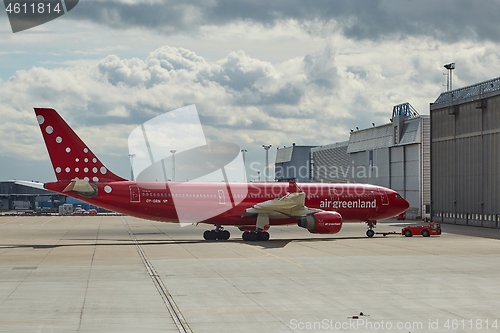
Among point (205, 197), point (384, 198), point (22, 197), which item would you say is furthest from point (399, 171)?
point (22, 197)

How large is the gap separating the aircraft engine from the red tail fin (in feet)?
44.6

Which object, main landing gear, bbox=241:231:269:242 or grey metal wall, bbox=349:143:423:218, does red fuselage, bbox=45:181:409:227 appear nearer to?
main landing gear, bbox=241:231:269:242

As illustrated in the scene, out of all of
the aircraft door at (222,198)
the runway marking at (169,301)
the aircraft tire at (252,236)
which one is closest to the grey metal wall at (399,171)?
the aircraft tire at (252,236)

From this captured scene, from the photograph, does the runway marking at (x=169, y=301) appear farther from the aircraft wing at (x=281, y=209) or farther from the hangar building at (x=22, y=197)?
the hangar building at (x=22, y=197)

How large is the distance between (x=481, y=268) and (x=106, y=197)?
2212 centimetres

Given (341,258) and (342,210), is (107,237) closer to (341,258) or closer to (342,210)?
(342,210)

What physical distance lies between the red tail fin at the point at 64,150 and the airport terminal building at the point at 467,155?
37.5 m

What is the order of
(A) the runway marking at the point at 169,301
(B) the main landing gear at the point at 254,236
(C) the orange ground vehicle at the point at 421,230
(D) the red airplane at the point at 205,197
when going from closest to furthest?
(A) the runway marking at the point at 169,301, (D) the red airplane at the point at 205,197, (B) the main landing gear at the point at 254,236, (C) the orange ground vehicle at the point at 421,230

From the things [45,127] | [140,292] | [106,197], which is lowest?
[140,292]

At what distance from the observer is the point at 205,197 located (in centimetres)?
4241

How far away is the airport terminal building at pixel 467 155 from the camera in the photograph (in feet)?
195

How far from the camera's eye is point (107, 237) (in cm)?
4759

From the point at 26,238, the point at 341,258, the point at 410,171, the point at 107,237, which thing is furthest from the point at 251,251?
the point at 410,171

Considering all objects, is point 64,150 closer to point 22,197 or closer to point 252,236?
point 252,236
